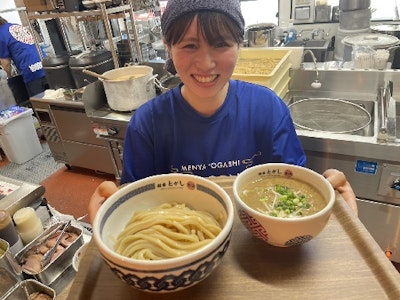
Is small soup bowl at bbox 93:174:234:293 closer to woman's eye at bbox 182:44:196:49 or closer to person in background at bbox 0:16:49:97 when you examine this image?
woman's eye at bbox 182:44:196:49

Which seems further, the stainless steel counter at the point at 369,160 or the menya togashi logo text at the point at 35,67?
the menya togashi logo text at the point at 35,67

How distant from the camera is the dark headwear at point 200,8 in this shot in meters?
0.85

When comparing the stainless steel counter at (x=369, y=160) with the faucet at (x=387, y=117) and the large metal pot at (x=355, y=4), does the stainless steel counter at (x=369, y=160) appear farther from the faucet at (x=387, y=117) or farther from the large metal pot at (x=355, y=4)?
the large metal pot at (x=355, y=4)

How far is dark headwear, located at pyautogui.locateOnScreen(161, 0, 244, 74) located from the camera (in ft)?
2.78

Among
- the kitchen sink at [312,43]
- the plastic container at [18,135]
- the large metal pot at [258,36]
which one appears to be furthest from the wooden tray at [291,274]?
the plastic container at [18,135]

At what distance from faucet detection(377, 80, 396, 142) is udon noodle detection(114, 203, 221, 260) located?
1446 mm

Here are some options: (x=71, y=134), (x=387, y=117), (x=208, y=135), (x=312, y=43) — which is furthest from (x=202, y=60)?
(x=312, y=43)

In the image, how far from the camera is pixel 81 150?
3.44 metres

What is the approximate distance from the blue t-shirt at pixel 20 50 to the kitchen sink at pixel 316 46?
3.32 m

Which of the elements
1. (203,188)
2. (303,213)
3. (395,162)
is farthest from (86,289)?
(395,162)

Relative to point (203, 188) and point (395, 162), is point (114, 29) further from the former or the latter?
point (203, 188)

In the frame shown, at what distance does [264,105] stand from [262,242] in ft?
2.14

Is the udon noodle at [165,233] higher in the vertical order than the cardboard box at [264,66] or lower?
higher

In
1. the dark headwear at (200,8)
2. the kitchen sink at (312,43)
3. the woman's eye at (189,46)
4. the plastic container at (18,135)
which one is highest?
the dark headwear at (200,8)
